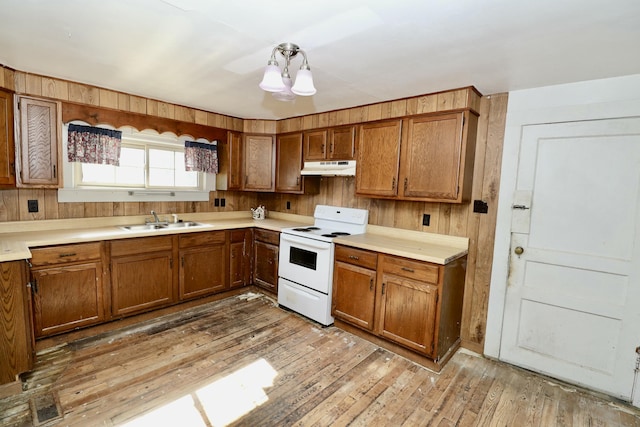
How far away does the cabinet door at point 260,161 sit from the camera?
412 centimetres

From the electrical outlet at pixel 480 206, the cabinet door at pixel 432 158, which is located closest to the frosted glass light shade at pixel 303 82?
the cabinet door at pixel 432 158

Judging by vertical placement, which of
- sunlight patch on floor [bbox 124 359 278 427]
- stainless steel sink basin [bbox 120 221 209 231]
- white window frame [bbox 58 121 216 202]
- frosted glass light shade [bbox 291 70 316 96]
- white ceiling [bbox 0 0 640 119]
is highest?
white ceiling [bbox 0 0 640 119]

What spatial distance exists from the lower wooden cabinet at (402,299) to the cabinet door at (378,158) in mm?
675

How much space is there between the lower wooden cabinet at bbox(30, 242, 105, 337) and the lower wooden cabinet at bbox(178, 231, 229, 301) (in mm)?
751

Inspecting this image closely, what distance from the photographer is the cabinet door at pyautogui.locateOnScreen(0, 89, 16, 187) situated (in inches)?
94.3

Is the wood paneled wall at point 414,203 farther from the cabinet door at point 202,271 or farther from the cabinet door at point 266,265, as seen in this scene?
the cabinet door at point 266,265

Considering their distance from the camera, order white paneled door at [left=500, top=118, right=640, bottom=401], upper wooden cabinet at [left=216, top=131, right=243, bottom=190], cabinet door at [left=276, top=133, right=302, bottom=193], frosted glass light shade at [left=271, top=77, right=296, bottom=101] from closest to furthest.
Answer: frosted glass light shade at [left=271, top=77, right=296, bottom=101]
white paneled door at [left=500, top=118, right=640, bottom=401]
cabinet door at [left=276, top=133, right=302, bottom=193]
upper wooden cabinet at [left=216, top=131, right=243, bottom=190]

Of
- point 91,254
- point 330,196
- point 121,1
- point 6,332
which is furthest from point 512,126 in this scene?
point 6,332

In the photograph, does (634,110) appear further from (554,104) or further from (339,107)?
(339,107)

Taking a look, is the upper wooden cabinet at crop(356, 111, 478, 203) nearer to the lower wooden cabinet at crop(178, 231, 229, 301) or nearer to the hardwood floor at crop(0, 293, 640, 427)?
the hardwood floor at crop(0, 293, 640, 427)

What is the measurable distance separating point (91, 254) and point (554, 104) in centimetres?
401

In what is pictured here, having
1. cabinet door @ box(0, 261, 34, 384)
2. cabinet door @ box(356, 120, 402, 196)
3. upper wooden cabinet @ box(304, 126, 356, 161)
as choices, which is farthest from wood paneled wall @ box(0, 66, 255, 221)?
cabinet door @ box(356, 120, 402, 196)

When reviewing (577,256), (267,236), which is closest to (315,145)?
(267,236)

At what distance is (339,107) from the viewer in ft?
11.0
